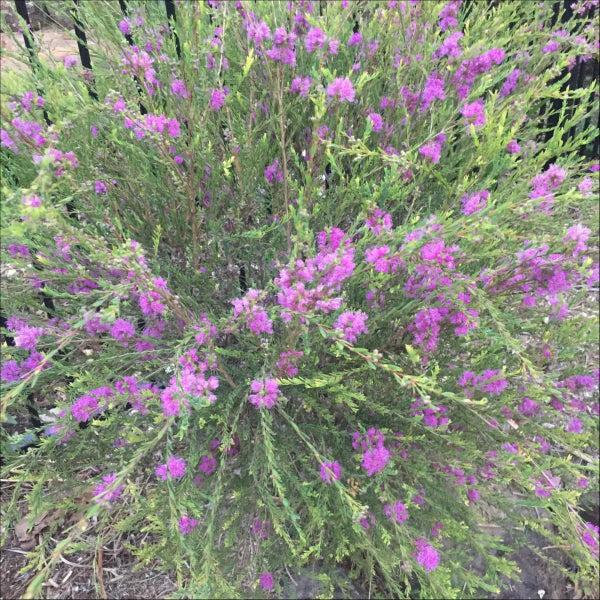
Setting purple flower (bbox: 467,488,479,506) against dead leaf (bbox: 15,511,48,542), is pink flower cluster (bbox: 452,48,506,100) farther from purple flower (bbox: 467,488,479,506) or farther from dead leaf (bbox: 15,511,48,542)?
dead leaf (bbox: 15,511,48,542)

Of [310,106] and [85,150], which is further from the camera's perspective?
[310,106]

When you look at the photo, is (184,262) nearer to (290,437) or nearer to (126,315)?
(126,315)

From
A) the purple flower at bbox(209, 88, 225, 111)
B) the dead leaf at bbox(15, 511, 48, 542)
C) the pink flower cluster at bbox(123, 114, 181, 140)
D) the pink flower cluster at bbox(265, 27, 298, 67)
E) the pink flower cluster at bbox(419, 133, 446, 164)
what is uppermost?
the pink flower cluster at bbox(265, 27, 298, 67)

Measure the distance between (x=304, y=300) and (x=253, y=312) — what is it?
211 mm

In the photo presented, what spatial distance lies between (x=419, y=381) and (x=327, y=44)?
1.24 metres

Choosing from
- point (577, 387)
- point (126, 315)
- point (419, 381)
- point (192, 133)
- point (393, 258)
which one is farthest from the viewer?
point (126, 315)

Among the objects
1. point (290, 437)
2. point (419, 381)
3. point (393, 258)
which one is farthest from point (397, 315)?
point (290, 437)

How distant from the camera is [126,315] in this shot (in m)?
2.15

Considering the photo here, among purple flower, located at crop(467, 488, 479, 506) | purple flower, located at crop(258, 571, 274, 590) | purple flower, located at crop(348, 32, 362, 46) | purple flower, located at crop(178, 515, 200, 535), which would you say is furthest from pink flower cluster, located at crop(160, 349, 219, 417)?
purple flower, located at crop(348, 32, 362, 46)

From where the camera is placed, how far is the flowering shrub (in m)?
1.55

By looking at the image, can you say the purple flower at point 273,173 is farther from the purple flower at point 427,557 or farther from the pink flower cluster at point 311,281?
the purple flower at point 427,557

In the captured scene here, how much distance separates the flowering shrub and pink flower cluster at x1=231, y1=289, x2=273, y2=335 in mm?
12

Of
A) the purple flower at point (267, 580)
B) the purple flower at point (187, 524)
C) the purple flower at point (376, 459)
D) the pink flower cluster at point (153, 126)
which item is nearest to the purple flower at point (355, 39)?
the pink flower cluster at point (153, 126)

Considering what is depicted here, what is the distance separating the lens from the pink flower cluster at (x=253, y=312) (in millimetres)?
1432
